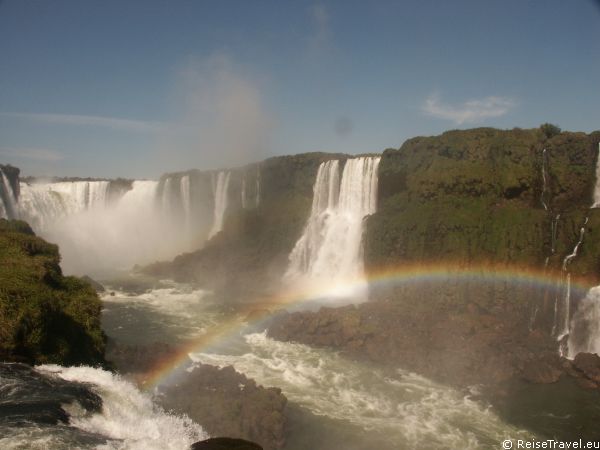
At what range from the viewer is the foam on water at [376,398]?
16.5 meters

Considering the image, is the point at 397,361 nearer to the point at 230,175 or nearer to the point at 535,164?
the point at 535,164

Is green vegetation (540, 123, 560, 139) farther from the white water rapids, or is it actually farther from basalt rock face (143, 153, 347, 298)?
the white water rapids

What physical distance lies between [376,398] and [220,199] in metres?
36.5

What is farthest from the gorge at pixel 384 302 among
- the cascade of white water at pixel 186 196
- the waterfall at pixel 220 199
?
the cascade of white water at pixel 186 196

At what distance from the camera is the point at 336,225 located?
38719 mm

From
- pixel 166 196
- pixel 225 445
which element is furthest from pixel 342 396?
pixel 166 196

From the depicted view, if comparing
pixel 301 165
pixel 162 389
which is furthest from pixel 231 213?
pixel 162 389

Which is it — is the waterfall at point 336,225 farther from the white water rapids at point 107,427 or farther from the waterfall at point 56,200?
the waterfall at point 56,200

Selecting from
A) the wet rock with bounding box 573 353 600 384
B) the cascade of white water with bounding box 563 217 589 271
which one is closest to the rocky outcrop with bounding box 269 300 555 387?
the wet rock with bounding box 573 353 600 384

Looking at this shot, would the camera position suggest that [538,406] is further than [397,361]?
No

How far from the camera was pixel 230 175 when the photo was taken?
50.6 meters

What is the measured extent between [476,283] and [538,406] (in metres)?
10.5

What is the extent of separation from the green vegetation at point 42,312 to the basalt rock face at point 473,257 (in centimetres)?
1582

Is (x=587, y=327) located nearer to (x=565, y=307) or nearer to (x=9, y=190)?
(x=565, y=307)
